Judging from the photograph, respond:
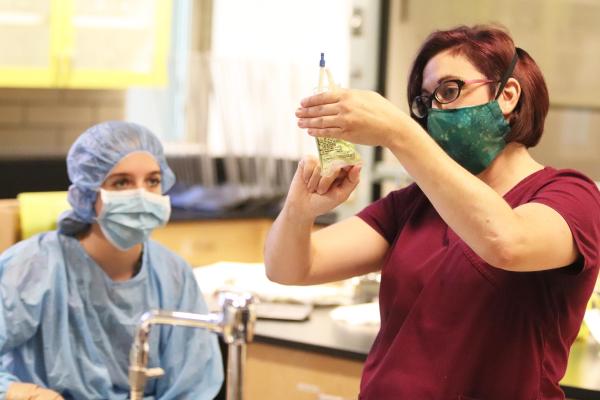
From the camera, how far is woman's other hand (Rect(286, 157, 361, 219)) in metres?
1.66

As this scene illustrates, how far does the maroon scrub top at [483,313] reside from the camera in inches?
62.4

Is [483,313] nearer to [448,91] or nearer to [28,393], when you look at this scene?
[448,91]

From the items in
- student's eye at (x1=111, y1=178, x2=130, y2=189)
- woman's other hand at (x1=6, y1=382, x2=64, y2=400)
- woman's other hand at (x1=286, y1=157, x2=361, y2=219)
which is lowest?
woman's other hand at (x1=6, y1=382, x2=64, y2=400)

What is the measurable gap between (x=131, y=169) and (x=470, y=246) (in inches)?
43.8

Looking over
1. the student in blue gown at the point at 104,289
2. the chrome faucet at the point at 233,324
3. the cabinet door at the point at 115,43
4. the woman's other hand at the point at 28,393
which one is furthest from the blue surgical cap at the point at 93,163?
the cabinet door at the point at 115,43

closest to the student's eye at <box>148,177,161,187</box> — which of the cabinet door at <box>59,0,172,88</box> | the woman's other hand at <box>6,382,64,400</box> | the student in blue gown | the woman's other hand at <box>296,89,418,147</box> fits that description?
the student in blue gown

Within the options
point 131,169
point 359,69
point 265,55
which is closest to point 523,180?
point 131,169

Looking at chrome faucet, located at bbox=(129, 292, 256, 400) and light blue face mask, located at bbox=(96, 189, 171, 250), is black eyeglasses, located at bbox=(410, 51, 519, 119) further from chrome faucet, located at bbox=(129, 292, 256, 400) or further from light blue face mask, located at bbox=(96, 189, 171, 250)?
light blue face mask, located at bbox=(96, 189, 171, 250)

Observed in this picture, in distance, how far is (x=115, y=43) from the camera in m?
4.17

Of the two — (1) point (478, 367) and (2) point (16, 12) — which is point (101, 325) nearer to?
(1) point (478, 367)

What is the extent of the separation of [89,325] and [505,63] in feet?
3.77

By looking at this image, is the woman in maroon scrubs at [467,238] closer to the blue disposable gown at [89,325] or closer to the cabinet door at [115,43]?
the blue disposable gown at [89,325]

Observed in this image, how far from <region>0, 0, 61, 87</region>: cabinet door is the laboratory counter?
1.76 meters

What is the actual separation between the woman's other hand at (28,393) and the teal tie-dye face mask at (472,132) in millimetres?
984
